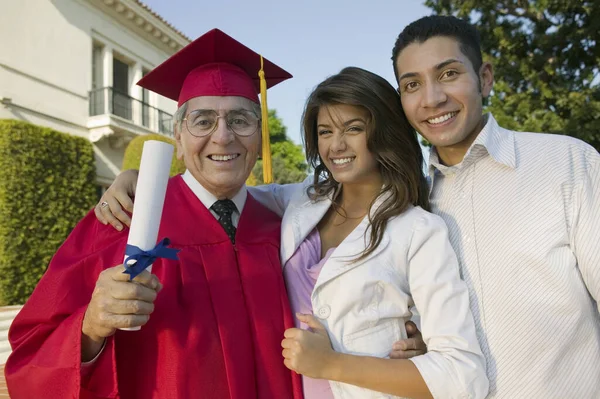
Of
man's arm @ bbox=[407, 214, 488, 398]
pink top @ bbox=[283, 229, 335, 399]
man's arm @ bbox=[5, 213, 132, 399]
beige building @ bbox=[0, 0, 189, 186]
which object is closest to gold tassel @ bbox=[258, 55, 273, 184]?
pink top @ bbox=[283, 229, 335, 399]

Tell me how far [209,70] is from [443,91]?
103 centimetres

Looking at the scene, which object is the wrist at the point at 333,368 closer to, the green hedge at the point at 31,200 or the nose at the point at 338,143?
the nose at the point at 338,143

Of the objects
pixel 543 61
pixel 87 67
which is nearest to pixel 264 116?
pixel 543 61

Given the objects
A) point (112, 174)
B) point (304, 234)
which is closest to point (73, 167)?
point (112, 174)

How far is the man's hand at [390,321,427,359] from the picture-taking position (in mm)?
1668

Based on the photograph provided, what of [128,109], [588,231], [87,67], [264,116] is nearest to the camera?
[588,231]

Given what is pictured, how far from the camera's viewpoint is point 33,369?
1.59 m

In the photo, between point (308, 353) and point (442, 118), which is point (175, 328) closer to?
point (308, 353)

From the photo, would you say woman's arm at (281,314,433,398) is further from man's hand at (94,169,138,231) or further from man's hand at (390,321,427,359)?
man's hand at (94,169,138,231)

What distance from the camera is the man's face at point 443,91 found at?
5.76 feet

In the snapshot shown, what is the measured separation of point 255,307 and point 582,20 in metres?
8.23

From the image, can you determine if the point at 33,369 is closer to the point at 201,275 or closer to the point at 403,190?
the point at 201,275

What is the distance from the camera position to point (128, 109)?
523 inches

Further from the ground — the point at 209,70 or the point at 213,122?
the point at 209,70
